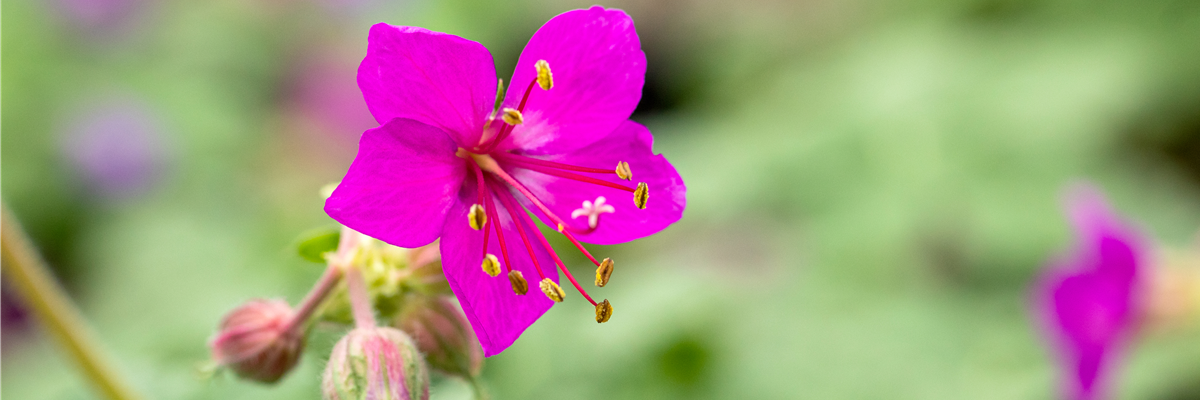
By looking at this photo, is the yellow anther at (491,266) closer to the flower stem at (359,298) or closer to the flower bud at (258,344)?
the flower stem at (359,298)

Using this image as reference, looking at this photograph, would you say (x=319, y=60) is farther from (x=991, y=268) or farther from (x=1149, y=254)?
(x=1149, y=254)

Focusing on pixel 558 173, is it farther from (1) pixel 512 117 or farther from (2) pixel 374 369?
(2) pixel 374 369

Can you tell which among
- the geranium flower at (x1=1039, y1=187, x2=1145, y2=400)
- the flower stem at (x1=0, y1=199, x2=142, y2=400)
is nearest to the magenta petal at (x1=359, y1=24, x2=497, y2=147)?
the flower stem at (x1=0, y1=199, x2=142, y2=400)

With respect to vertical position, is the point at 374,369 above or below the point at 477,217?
below

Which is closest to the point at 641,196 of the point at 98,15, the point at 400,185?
the point at 400,185

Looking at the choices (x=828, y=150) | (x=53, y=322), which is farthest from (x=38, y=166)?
(x=828, y=150)

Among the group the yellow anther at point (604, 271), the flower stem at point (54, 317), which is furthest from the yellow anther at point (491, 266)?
the flower stem at point (54, 317)
